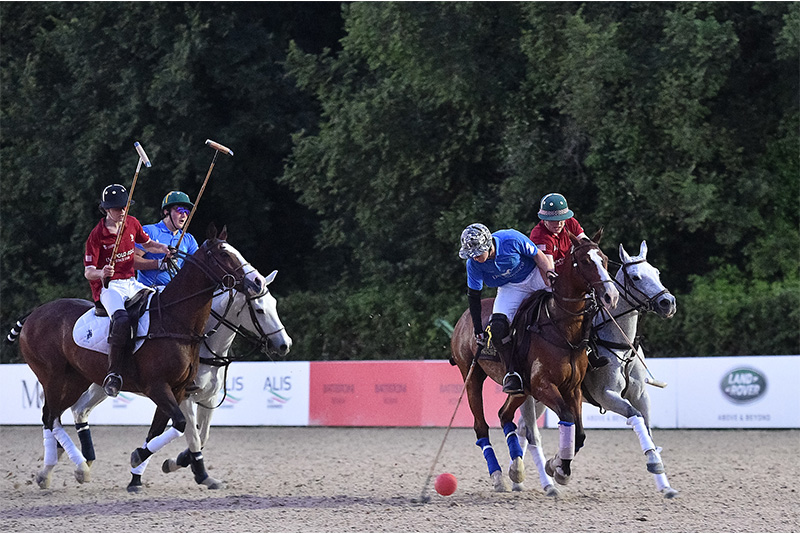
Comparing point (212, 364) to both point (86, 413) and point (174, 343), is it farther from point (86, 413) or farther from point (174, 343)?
point (86, 413)

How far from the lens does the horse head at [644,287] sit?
28.6ft

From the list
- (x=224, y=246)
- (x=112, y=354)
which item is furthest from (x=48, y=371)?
(x=224, y=246)

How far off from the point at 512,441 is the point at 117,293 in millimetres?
3443

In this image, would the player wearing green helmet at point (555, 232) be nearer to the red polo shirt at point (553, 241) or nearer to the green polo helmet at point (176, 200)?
the red polo shirt at point (553, 241)

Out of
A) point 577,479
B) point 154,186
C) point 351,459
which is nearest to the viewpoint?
point 577,479

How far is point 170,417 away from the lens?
8.73 meters

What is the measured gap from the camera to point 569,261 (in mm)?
8461

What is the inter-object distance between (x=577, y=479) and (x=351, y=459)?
3.27 metres

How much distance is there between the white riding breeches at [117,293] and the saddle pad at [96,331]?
166 millimetres

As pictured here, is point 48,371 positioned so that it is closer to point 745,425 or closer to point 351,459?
point 351,459

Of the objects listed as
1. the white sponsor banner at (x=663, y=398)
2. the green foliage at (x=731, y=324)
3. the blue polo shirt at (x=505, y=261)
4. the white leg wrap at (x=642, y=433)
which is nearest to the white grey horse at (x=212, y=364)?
the blue polo shirt at (x=505, y=261)

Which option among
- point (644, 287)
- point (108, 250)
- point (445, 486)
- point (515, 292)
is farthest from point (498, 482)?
point (108, 250)

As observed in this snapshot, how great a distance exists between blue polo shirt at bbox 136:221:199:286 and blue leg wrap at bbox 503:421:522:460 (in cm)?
338

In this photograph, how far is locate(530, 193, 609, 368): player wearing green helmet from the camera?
29.6 ft
